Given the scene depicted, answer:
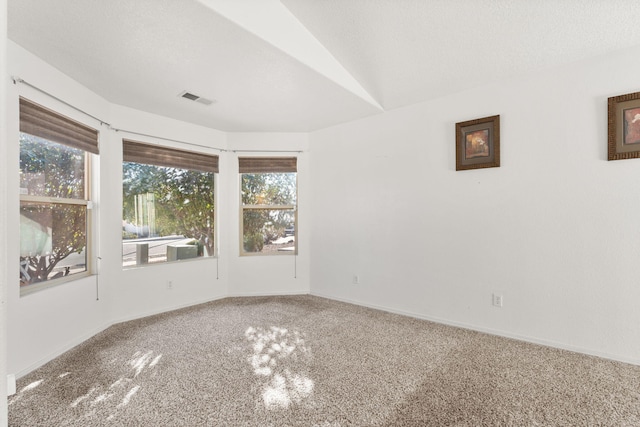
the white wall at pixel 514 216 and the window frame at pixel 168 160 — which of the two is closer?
the white wall at pixel 514 216

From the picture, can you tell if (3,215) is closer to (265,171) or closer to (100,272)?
(100,272)

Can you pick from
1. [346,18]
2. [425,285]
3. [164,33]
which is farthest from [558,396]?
[164,33]

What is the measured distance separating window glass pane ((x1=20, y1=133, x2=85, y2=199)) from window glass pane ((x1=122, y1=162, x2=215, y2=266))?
0.55 metres

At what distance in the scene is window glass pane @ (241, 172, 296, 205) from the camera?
4520 millimetres

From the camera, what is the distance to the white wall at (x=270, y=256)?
444 centimetres

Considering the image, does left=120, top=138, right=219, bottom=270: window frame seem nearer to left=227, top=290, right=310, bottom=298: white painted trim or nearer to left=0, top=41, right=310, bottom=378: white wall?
left=0, top=41, right=310, bottom=378: white wall

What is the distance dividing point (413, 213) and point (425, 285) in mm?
817

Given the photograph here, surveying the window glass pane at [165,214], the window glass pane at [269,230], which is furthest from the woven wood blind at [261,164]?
the window glass pane at [269,230]

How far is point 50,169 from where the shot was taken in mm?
2641

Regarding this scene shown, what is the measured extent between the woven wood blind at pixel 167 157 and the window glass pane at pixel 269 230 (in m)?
0.86

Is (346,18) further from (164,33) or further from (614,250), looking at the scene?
(614,250)

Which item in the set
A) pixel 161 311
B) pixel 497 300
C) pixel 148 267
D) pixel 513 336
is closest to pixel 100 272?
pixel 148 267

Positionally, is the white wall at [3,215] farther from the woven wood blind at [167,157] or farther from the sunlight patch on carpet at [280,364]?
the woven wood blind at [167,157]

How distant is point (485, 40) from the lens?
7.85 ft
